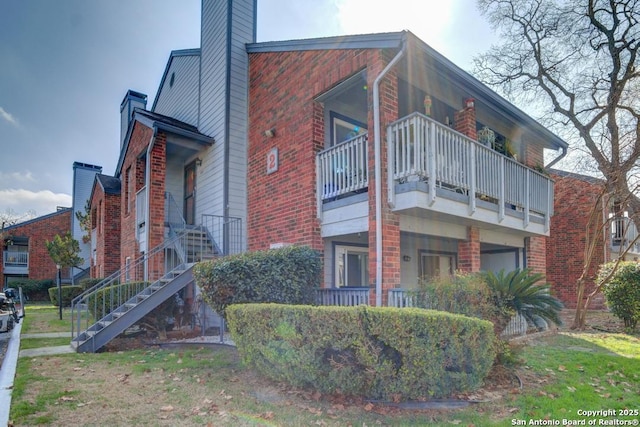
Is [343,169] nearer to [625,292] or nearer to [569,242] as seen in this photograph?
[625,292]

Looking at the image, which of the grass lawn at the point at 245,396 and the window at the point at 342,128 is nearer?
the grass lawn at the point at 245,396

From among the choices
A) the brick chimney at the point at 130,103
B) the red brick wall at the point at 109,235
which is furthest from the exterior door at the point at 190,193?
the brick chimney at the point at 130,103

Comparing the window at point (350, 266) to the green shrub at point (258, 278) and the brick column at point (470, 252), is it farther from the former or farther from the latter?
the brick column at point (470, 252)

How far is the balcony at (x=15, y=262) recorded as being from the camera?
29523mm

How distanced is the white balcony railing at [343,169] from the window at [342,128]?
1.27 m

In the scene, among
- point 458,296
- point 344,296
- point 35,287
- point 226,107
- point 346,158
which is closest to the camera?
point 458,296

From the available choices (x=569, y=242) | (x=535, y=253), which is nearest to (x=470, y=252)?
(x=535, y=253)

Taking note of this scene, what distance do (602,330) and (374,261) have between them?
22.0 feet

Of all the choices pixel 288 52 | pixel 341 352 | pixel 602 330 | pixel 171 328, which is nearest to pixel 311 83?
pixel 288 52

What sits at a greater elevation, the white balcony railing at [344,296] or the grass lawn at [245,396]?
the white balcony railing at [344,296]

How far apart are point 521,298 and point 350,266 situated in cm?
421

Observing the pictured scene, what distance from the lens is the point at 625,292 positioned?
964 cm

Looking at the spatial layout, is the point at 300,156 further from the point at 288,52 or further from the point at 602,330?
the point at 602,330

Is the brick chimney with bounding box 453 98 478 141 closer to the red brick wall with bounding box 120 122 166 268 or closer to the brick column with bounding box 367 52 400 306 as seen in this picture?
the brick column with bounding box 367 52 400 306
